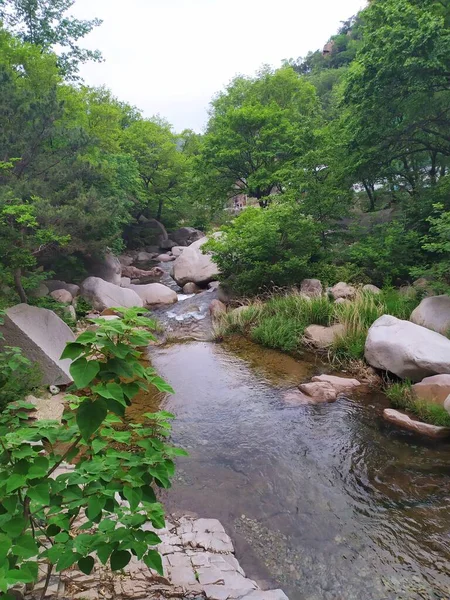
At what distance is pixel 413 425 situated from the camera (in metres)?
5.12

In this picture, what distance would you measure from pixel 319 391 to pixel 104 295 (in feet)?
25.4

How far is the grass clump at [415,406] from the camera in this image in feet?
16.6

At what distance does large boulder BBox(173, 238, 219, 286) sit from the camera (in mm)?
14070

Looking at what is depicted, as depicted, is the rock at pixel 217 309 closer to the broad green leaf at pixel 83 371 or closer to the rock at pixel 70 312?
the rock at pixel 70 312

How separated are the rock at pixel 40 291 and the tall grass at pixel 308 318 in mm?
4943

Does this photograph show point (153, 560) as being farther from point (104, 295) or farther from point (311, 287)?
point (104, 295)

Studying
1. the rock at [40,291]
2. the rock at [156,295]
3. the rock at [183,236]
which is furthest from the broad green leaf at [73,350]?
the rock at [183,236]

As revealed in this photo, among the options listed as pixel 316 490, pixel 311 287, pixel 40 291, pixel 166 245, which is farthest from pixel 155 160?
pixel 316 490

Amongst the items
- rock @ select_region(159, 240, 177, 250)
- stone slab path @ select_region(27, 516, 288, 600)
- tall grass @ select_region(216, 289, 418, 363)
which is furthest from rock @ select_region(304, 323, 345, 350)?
rock @ select_region(159, 240, 177, 250)

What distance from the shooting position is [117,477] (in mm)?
1708

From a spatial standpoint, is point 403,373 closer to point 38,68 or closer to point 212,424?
point 212,424

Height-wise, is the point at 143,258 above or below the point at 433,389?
above

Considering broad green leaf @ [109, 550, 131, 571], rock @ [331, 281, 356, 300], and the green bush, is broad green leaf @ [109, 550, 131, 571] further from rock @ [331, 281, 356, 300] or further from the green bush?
the green bush

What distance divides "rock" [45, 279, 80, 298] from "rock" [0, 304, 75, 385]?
491cm
